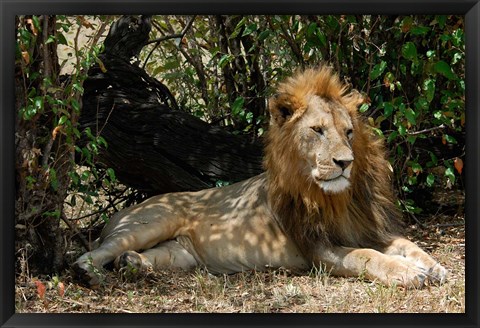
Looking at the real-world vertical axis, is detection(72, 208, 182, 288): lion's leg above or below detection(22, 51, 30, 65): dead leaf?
below

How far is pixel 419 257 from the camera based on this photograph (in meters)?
4.55

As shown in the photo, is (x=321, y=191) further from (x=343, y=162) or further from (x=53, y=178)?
(x=53, y=178)

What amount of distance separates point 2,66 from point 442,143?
126 inches

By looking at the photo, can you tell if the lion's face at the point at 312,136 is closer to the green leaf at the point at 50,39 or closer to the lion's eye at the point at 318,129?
the lion's eye at the point at 318,129

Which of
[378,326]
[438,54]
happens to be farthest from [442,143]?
[378,326]

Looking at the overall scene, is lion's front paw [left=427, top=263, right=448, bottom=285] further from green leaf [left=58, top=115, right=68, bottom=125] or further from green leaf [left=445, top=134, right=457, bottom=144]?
green leaf [left=58, top=115, right=68, bottom=125]

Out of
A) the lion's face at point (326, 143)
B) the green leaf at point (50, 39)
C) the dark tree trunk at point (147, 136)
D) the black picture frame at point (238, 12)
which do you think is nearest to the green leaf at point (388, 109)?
the lion's face at point (326, 143)

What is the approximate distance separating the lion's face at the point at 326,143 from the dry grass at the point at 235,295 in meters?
0.47

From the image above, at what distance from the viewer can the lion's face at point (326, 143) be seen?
14.7ft

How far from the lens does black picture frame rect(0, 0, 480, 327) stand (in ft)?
11.4

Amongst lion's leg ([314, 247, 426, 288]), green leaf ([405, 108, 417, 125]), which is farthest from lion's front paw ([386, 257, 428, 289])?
green leaf ([405, 108, 417, 125])

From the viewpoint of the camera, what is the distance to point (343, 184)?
452 cm

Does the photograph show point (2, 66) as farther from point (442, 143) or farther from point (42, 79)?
point (442, 143)

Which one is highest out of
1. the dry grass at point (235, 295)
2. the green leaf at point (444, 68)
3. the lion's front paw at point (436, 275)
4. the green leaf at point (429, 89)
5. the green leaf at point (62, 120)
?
the green leaf at point (444, 68)
